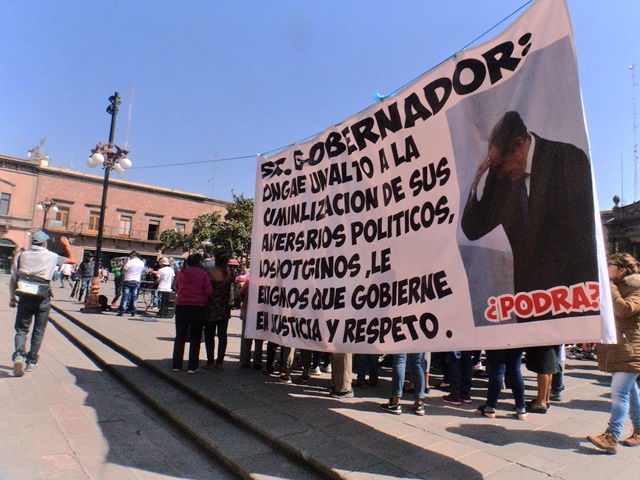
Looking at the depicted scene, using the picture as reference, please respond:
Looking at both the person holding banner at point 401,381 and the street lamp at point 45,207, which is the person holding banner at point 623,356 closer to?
the person holding banner at point 401,381

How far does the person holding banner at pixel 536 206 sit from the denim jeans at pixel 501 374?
2077 mm

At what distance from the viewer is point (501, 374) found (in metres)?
4.33

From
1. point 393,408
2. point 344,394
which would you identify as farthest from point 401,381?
point 344,394

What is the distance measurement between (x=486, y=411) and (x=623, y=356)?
1.40 m

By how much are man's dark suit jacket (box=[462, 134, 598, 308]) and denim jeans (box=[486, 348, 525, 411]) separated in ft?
6.77

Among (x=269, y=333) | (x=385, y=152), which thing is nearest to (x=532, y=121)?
(x=385, y=152)

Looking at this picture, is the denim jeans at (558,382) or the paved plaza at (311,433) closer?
the paved plaza at (311,433)

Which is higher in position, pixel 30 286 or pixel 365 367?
pixel 30 286

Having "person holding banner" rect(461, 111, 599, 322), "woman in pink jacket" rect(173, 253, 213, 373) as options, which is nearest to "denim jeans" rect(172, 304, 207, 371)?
"woman in pink jacket" rect(173, 253, 213, 373)

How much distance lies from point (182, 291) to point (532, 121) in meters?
4.77

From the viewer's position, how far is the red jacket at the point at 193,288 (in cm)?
569

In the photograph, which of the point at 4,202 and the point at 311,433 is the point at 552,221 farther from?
the point at 4,202

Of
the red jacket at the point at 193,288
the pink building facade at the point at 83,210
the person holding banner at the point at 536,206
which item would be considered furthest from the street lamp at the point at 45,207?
the person holding banner at the point at 536,206

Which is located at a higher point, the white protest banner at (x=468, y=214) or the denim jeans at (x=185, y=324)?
the white protest banner at (x=468, y=214)
